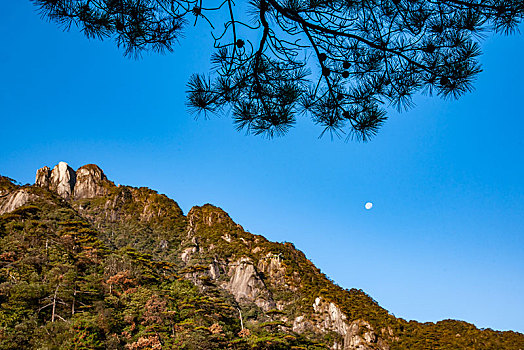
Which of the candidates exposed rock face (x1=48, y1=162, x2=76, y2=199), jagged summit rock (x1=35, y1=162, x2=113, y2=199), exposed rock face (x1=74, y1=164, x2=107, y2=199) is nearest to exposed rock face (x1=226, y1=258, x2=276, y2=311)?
exposed rock face (x1=74, y1=164, x2=107, y2=199)

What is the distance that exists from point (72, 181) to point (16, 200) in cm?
2378

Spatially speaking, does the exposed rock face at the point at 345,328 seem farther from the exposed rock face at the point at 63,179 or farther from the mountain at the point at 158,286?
the exposed rock face at the point at 63,179

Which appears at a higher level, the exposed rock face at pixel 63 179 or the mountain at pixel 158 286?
the exposed rock face at pixel 63 179

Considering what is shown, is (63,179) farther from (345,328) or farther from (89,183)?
(345,328)

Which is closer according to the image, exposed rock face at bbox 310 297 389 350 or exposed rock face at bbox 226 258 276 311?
exposed rock face at bbox 310 297 389 350

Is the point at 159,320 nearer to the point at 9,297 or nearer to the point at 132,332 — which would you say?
the point at 132,332

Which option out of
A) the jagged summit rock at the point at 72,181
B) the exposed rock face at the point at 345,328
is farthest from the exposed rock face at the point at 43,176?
the exposed rock face at the point at 345,328

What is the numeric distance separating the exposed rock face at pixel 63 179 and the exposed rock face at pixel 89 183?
2.81 ft

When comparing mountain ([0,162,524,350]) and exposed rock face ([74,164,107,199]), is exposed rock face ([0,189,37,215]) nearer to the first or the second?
mountain ([0,162,524,350])

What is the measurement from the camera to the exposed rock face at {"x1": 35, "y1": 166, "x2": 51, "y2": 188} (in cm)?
5493

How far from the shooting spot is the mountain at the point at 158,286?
42.4 feet

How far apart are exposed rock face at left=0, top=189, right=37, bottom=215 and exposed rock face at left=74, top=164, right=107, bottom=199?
1933 centimetres

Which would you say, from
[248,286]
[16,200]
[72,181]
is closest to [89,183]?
[72,181]

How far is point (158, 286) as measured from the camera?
69.0ft
